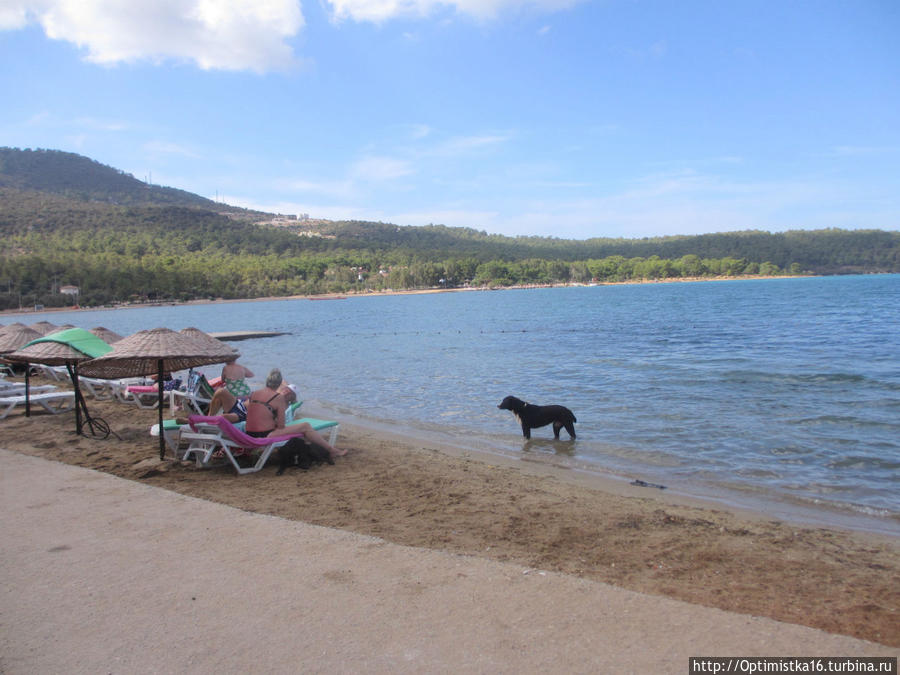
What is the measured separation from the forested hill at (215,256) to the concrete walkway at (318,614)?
96.6 meters

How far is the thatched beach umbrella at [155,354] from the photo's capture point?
6.98 m

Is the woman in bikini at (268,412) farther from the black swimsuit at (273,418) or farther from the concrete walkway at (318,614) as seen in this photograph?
the concrete walkway at (318,614)

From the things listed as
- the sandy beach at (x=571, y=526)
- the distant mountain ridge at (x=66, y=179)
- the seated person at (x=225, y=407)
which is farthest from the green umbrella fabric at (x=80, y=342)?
the distant mountain ridge at (x=66, y=179)

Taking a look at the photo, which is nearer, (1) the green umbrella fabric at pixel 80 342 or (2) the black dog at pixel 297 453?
(2) the black dog at pixel 297 453

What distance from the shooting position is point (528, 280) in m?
181

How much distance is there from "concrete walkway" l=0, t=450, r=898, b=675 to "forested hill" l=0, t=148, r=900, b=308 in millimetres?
96561

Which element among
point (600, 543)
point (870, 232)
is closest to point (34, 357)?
point (600, 543)

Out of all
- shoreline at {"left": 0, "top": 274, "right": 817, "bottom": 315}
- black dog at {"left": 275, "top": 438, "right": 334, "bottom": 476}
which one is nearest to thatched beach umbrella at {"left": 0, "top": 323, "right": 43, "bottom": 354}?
black dog at {"left": 275, "top": 438, "right": 334, "bottom": 476}

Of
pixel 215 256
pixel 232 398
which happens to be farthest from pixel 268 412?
pixel 215 256

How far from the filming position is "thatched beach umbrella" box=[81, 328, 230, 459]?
6.98 m

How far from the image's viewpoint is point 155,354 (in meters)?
6.91

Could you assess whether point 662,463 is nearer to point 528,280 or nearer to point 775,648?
point 775,648

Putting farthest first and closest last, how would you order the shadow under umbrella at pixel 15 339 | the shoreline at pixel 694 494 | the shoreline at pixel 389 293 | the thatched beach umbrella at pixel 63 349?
the shoreline at pixel 389 293
the shadow under umbrella at pixel 15 339
the thatched beach umbrella at pixel 63 349
the shoreline at pixel 694 494

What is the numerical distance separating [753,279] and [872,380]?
170 m
